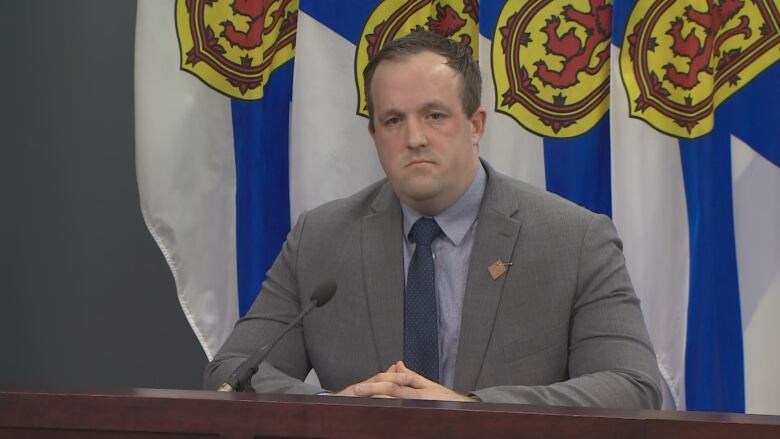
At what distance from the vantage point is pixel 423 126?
2.40 m

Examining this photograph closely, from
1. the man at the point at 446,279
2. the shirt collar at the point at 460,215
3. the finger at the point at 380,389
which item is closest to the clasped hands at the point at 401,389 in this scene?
the finger at the point at 380,389

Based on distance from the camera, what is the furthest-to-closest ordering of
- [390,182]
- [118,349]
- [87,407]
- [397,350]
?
[118,349]
[390,182]
[397,350]
[87,407]

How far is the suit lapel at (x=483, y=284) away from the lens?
7.64 feet

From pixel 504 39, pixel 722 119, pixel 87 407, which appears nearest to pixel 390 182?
pixel 504 39

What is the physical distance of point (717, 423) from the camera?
4.06 feet

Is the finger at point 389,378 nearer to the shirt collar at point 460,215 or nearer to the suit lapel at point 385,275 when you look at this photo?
the suit lapel at point 385,275

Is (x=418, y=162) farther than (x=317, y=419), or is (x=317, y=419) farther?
(x=418, y=162)

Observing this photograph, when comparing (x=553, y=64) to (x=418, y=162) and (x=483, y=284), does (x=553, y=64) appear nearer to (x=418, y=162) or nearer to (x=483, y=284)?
(x=418, y=162)

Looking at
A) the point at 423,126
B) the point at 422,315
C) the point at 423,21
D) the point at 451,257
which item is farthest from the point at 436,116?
the point at 423,21

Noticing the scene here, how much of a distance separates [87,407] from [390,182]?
4.26ft

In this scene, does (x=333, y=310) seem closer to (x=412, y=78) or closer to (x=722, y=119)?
(x=412, y=78)

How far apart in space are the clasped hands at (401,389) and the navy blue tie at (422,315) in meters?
0.26

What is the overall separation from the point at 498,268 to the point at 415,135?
0.35m

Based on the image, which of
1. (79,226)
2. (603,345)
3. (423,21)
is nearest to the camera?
(603,345)
